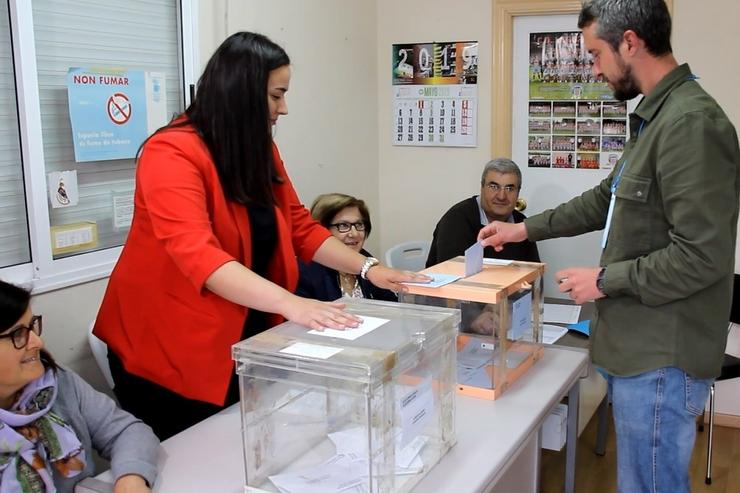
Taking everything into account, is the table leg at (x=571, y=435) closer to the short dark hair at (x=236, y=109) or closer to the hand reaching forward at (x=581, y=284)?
the hand reaching forward at (x=581, y=284)

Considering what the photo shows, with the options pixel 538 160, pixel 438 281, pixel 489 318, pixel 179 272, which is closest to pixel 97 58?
pixel 179 272

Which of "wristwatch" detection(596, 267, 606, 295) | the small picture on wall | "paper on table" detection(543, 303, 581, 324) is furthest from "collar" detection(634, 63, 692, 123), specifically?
the small picture on wall

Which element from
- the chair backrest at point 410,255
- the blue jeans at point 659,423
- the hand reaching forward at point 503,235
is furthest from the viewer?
the chair backrest at point 410,255

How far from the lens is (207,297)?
64.5 inches

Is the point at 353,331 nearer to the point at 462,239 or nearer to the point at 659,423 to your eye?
the point at 659,423

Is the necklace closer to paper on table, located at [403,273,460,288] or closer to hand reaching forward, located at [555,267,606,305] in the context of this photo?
paper on table, located at [403,273,460,288]

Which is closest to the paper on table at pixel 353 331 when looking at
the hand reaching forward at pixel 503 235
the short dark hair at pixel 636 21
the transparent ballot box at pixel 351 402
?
the transparent ballot box at pixel 351 402

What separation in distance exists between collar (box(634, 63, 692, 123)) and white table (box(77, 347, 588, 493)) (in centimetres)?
70

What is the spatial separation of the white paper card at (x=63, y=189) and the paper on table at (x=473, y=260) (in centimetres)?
132

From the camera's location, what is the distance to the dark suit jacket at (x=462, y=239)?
334 cm

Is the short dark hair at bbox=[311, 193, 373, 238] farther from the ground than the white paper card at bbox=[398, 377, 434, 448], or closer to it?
farther from the ground

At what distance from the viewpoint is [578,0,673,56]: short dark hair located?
1533 millimetres

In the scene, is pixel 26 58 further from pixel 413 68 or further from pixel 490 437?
pixel 413 68

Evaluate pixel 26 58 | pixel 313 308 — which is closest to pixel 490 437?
pixel 313 308
